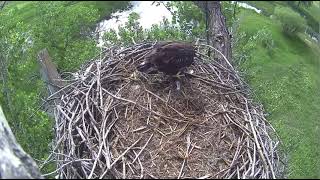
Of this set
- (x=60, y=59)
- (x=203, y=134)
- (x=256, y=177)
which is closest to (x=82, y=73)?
(x=203, y=134)

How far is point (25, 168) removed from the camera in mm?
4480

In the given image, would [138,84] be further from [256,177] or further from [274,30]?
[274,30]

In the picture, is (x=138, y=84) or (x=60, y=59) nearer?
(x=138, y=84)

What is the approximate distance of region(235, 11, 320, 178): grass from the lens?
11592mm

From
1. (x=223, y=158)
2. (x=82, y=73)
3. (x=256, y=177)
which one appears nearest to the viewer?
(x=256, y=177)

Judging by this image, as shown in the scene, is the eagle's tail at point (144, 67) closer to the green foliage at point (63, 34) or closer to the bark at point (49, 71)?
the bark at point (49, 71)

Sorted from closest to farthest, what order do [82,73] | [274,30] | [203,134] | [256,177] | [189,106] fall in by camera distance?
[256,177] → [203,134] → [189,106] → [82,73] → [274,30]

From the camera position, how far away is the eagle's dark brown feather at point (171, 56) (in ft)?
22.8

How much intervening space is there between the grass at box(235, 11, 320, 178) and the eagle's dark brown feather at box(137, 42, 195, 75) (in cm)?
175

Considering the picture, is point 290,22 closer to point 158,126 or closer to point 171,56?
point 171,56

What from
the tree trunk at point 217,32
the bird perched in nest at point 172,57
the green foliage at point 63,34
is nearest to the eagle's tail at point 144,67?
the bird perched in nest at point 172,57

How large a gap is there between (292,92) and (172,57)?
13387 mm

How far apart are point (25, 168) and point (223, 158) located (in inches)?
93.0

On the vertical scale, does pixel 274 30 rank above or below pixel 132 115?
below
